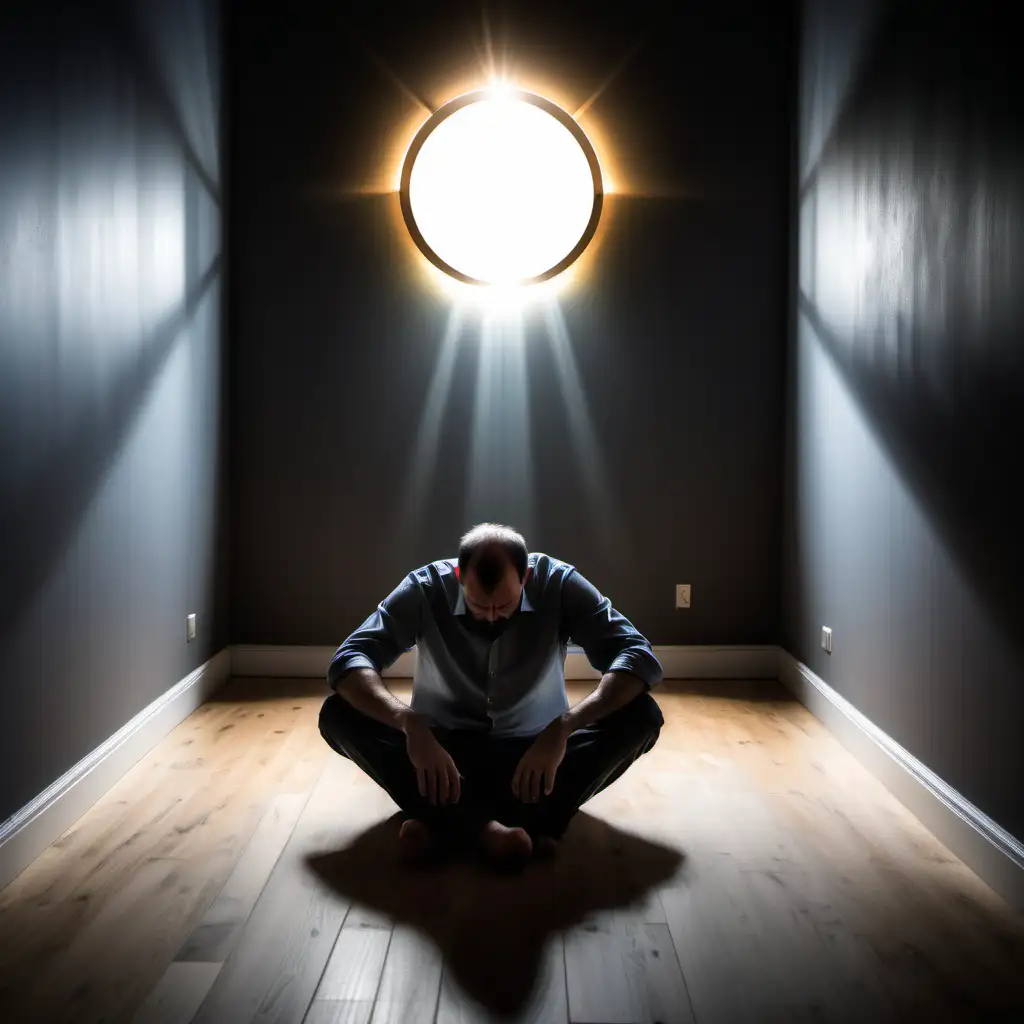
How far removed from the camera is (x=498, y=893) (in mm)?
1754

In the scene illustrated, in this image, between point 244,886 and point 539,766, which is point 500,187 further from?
point 244,886

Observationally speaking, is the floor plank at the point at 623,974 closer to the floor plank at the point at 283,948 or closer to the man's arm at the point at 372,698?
the floor plank at the point at 283,948

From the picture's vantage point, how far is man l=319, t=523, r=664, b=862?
6.15 ft

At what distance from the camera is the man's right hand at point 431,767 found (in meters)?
1.81

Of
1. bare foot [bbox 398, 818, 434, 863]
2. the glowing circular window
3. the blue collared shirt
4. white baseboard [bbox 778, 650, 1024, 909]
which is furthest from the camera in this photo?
the glowing circular window

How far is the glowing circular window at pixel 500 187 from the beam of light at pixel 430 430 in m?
0.22

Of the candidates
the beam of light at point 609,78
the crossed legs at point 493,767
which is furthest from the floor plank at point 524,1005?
the beam of light at point 609,78

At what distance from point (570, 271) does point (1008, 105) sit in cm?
178

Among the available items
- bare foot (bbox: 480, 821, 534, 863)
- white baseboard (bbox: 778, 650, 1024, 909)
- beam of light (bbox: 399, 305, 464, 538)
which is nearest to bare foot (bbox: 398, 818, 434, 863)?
bare foot (bbox: 480, 821, 534, 863)

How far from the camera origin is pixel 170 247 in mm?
2760

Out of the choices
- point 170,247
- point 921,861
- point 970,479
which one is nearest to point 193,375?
point 170,247

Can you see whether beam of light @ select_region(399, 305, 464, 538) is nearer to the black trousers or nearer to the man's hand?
the black trousers

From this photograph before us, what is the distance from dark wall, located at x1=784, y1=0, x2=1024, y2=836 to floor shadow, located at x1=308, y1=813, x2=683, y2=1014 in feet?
2.56

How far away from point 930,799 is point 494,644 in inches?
42.9
